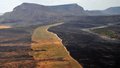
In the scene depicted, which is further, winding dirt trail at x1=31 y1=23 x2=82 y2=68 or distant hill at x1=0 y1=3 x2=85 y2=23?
distant hill at x1=0 y1=3 x2=85 y2=23

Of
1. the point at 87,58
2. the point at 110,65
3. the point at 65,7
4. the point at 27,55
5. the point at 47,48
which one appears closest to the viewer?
the point at 110,65

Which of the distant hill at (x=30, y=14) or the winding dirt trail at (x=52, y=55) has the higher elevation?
the winding dirt trail at (x=52, y=55)

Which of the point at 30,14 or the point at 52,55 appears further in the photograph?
the point at 30,14

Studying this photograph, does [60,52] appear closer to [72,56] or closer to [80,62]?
[72,56]

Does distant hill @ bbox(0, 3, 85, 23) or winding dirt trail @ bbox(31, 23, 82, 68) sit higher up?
winding dirt trail @ bbox(31, 23, 82, 68)

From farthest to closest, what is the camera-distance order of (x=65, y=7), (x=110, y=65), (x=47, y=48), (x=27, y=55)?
(x=65, y=7)
(x=47, y=48)
(x=27, y=55)
(x=110, y=65)

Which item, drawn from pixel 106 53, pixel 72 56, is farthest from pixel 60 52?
pixel 106 53

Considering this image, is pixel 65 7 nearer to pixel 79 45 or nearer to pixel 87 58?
pixel 79 45

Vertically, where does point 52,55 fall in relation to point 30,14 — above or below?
above

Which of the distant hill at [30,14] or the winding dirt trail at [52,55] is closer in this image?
the winding dirt trail at [52,55]

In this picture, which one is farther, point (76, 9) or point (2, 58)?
point (76, 9)
